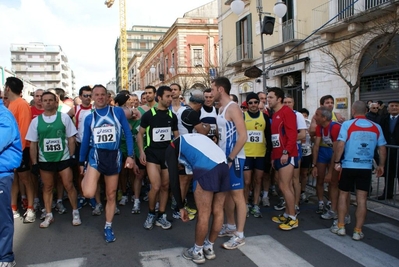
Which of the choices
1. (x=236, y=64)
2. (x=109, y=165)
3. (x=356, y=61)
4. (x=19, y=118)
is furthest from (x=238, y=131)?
(x=236, y=64)

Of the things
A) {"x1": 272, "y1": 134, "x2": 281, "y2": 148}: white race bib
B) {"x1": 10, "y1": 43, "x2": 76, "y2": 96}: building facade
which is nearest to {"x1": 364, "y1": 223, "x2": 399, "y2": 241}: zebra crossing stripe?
{"x1": 272, "y1": 134, "x2": 281, "y2": 148}: white race bib

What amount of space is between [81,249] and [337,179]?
3.77 m

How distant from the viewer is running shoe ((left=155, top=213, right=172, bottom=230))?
501cm

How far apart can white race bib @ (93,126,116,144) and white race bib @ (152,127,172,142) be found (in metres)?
0.62

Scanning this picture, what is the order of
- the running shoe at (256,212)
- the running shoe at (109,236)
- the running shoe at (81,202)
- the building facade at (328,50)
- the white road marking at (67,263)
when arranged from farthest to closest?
the building facade at (328,50), the running shoe at (81,202), the running shoe at (256,212), the running shoe at (109,236), the white road marking at (67,263)

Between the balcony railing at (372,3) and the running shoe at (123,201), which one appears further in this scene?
the balcony railing at (372,3)

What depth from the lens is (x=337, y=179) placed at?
5227 millimetres

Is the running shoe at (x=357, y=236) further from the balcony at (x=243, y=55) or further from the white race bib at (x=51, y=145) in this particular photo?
the balcony at (x=243, y=55)

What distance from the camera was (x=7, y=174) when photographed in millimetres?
3678

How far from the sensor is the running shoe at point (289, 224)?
4.92 m

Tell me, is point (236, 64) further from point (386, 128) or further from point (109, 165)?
point (109, 165)

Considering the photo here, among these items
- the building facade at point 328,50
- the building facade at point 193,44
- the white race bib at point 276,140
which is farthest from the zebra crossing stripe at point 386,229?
the building facade at point 193,44

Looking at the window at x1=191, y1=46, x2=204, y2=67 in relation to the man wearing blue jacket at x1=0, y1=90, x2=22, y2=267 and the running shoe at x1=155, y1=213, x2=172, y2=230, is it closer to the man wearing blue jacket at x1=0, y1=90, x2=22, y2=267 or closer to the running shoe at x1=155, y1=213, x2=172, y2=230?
the running shoe at x1=155, y1=213, x2=172, y2=230

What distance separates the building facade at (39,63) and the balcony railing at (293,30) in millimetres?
104858
